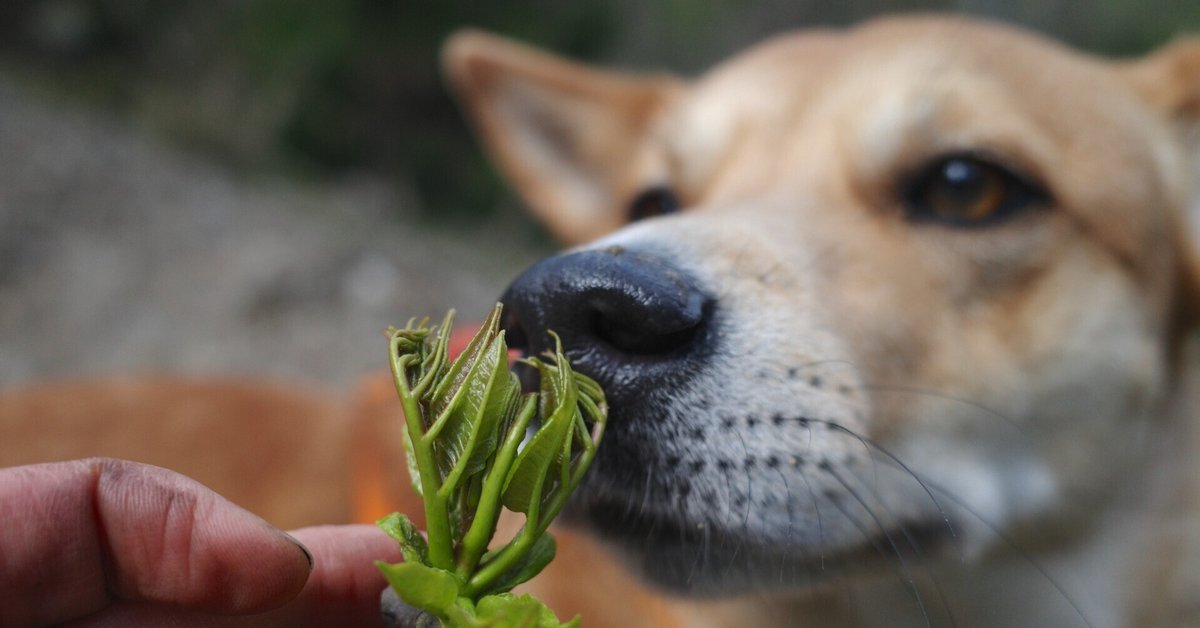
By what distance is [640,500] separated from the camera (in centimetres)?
114

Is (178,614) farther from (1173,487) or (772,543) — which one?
(1173,487)

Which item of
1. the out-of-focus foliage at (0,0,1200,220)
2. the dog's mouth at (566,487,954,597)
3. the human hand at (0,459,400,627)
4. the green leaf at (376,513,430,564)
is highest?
the out-of-focus foliage at (0,0,1200,220)

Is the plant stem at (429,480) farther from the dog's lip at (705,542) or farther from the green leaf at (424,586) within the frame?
the dog's lip at (705,542)

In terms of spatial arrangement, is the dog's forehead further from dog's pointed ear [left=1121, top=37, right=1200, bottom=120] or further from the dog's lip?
the dog's lip

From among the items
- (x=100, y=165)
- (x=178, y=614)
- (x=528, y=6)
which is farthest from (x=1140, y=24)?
(x=178, y=614)

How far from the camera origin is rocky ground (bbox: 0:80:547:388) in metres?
4.77

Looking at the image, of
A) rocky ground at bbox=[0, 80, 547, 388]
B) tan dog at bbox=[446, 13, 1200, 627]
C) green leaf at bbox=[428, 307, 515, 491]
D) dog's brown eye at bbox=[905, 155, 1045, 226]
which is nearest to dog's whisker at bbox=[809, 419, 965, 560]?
tan dog at bbox=[446, 13, 1200, 627]

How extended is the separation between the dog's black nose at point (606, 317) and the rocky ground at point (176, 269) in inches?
158

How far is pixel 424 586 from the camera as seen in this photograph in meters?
0.59

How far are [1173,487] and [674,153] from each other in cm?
119

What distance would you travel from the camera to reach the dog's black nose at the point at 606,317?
3.34 feet

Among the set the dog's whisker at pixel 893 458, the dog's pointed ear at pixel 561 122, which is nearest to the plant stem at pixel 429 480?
the dog's whisker at pixel 893 458

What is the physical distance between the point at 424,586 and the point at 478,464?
0.33 ft

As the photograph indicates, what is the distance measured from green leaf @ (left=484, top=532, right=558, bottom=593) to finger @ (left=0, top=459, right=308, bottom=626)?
0.54 ft
